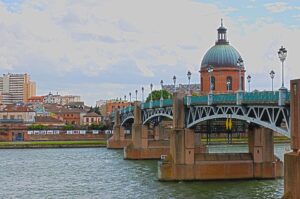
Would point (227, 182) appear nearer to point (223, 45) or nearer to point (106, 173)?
point (106, 173)

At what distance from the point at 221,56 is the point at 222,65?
1.62 meters

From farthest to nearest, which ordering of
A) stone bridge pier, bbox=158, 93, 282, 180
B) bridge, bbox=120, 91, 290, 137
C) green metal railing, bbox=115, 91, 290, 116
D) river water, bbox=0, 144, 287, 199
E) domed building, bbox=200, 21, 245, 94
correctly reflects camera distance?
domed building, bbox=200, 21, 245, 94 → stone bridge pier, bbox=158, 93, 282, 180 → river water, bbox=0, 144, 287, 199 → green metal railing, bbox=115, 91, 290, 116 → bridge, bbox=120, 91, 290, 137

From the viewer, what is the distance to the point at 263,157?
180 feet

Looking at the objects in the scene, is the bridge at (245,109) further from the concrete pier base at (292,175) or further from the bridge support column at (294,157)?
the concrete pier base at (292,175)

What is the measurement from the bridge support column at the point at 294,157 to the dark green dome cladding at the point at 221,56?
77732 millimetres

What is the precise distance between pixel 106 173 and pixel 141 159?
21.7m

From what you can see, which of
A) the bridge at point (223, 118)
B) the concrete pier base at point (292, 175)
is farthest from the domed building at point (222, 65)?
the concrete pier base at point (292, 175)

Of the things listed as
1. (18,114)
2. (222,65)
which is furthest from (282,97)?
(18,114)

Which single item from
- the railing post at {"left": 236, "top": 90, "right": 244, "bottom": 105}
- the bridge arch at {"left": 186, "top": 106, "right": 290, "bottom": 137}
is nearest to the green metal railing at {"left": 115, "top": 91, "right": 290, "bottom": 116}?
the railing post at {"left": 236, "top": 90, "right": 244, "bottom": 105}

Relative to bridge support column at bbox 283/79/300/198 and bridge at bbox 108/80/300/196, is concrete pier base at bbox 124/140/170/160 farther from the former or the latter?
bridge support column at bbox 283/79/300/198

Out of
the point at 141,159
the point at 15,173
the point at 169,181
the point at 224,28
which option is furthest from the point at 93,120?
the point at 169,181

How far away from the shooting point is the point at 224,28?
115m

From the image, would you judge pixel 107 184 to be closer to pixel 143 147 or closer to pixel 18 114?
pixel 143 147

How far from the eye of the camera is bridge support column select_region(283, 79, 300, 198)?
102 feet
